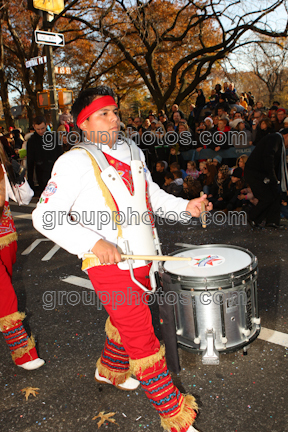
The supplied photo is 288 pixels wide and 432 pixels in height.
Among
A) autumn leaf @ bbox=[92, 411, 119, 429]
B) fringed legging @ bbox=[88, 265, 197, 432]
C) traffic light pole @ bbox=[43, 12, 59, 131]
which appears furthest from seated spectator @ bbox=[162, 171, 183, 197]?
fringed legging @ bbox=[88, 265, 197, 432]

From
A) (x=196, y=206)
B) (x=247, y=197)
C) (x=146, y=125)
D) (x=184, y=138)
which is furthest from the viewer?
(x=146, y=125)

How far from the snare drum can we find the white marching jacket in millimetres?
404

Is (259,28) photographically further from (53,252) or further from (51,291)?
(51,291)

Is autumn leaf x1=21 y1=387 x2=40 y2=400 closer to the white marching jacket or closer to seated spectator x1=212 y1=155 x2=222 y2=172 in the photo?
the white marching jacket

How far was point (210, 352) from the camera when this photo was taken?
104 inches

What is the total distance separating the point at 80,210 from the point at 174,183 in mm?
7483

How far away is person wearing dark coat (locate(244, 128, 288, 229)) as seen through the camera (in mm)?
7074

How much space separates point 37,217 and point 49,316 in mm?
2453

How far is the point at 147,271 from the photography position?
251 centimetres

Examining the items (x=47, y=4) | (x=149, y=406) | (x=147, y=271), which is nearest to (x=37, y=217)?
(x=147, y=271)

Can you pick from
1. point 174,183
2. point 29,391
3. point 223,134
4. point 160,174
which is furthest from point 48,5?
point 29,391

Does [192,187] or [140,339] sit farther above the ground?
[140,339]

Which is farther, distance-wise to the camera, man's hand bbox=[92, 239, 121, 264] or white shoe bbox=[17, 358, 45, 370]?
white shoe bbox=[17, 358, 45, 370]

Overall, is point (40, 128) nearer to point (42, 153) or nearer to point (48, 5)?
point (42, 153)
